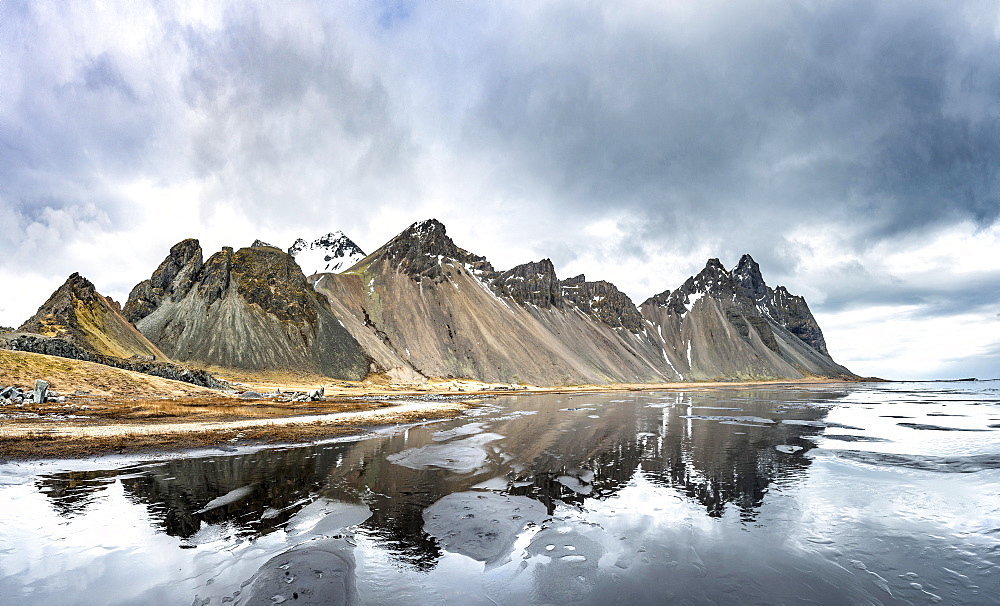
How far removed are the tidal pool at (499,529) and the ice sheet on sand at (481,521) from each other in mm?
80

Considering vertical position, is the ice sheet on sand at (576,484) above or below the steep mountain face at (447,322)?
below

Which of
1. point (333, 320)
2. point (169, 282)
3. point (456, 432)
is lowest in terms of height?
point (456, 432)

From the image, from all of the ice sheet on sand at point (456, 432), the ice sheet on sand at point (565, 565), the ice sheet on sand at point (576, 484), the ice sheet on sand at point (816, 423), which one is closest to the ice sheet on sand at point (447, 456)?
the ice sheet on sand at point (456, 432)

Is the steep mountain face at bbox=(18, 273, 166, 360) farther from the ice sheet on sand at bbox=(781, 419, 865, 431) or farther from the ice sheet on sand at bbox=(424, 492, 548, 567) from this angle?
the ice sheet on sand at bbox=(781, 419, 865, 431)

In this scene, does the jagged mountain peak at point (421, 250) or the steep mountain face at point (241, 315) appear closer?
the steep mountain face at point (241, 315)

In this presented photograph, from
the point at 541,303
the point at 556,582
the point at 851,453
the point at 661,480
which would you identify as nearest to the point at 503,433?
the point at 661,480

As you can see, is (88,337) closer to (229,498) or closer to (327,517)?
(229,498)

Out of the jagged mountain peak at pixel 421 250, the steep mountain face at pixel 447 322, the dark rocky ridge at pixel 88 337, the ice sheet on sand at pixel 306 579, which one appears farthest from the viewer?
the jagged mountain peak at pixel 421 250

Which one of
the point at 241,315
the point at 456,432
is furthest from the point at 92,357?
the point at 456,432

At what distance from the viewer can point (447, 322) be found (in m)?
142

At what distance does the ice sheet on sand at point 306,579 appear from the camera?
25.3 feet

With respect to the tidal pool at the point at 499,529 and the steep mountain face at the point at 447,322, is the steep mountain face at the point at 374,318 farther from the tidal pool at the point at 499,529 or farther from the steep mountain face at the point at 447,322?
the tidal pool at the point at 499,529

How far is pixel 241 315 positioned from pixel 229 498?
94984 millimetres

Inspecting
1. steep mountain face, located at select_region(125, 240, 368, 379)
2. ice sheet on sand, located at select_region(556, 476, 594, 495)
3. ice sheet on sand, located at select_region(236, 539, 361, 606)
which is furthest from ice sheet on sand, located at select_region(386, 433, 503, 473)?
steep mountain face, located at select_region(125, 240, 368, 379)
